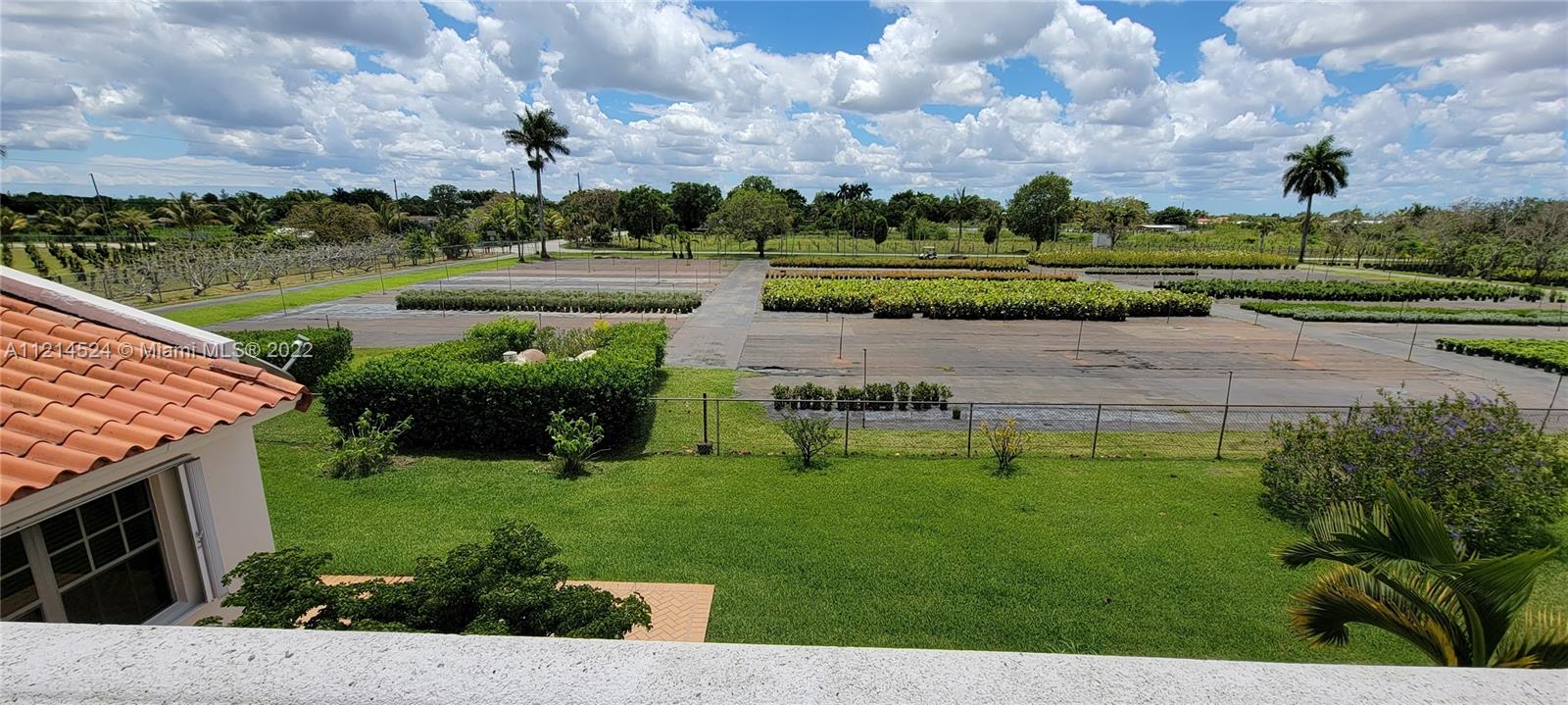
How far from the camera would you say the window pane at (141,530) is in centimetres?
496

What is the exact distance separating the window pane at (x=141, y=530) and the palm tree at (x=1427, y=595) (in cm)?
807

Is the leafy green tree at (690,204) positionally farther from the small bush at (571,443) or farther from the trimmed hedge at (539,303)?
the small bush at (571,443)

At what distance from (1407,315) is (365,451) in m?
41.2

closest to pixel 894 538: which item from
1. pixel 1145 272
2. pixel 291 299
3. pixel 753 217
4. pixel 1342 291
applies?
pixel 291 299

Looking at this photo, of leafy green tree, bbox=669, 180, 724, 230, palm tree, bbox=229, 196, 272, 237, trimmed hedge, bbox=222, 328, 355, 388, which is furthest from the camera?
leafy green tree, bbox=669, 180, 724, 230

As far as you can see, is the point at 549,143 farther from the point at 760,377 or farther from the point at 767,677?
the point at 767,677

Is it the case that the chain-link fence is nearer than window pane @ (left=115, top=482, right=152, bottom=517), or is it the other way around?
window pane @ (left=115, top=482, right=152, bottom=517)

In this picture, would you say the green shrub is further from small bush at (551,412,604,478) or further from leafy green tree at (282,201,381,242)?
leafy green tree at (282,201,381,242)

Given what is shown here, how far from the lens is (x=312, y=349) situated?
53.2 ft

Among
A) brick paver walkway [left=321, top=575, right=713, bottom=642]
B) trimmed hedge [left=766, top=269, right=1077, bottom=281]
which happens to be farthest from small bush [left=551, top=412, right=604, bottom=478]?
trimmed hedge [left=766, top=269, right=1077, bottom=281]

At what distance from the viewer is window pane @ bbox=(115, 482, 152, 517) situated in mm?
4879

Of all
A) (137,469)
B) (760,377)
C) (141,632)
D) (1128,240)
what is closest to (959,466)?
(760,377)

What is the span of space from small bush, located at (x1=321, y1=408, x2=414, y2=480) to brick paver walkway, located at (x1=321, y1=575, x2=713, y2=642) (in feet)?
12.0

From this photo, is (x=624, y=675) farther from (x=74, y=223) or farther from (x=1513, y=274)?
(x=74, y=223)
